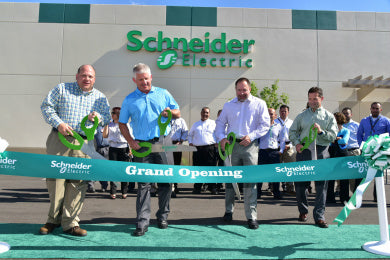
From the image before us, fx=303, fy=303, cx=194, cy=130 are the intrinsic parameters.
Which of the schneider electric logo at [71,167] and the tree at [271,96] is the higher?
the tree at [271,96]

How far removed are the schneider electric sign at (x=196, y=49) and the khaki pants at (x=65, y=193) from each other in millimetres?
10817

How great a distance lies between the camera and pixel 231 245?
10.8ft

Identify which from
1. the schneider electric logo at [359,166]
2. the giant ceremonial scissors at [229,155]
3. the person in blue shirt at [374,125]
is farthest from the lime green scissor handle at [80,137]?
the person in blue shirt at [374,125]

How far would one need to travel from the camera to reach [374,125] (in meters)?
6.10

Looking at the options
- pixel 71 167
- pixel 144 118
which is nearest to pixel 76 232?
pixel 71 167

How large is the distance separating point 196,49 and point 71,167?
38.2 ft

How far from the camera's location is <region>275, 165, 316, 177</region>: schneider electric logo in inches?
133

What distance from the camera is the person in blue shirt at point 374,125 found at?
6.03 meters

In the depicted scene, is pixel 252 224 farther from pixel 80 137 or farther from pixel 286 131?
pixel 286 131

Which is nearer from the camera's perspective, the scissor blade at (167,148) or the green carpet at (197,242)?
Result: the green carpet at (197,242)

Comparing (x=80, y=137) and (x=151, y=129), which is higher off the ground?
(x=151, y=129)

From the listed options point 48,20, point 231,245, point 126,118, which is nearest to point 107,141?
point 126,118

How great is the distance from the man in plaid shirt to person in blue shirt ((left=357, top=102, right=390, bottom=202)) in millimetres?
5283

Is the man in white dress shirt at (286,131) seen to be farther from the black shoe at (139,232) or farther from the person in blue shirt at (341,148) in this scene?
the black shoe at (139,232)
